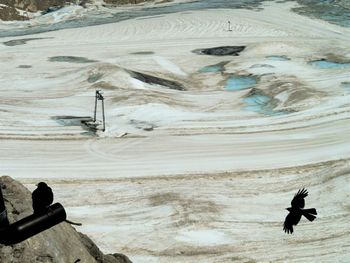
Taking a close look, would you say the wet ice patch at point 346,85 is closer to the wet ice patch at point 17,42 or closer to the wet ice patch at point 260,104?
the wet ice patch at point 260,104

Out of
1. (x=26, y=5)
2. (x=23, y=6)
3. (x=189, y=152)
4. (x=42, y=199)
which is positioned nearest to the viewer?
(x=42, y=199)

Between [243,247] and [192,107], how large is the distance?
59.1 feet

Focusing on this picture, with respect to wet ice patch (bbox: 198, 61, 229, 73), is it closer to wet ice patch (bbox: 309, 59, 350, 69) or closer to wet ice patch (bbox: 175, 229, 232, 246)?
wet ice patch (bbox: 309, 59, 350, 69)

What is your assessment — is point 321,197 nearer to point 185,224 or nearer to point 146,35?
point 185,224

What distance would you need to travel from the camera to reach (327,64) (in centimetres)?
4384

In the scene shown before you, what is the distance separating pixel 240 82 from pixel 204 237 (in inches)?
959

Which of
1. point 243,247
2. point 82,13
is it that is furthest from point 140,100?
point 82,13

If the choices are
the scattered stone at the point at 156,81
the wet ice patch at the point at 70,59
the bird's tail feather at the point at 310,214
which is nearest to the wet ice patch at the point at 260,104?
the scattered stone at the point at 156,81

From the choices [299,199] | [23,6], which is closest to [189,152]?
[299,199]

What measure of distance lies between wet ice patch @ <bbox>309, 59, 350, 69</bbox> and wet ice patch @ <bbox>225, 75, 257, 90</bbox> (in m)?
6.47

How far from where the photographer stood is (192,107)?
1348 inches

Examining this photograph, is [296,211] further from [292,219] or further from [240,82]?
[240,82]

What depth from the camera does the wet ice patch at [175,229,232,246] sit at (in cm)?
1730

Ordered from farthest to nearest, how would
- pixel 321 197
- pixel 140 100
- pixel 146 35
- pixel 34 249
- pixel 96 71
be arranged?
pixel 146 35
pixel 96 71
pixel 140 100
pixel 321 197
pixel 34 249
